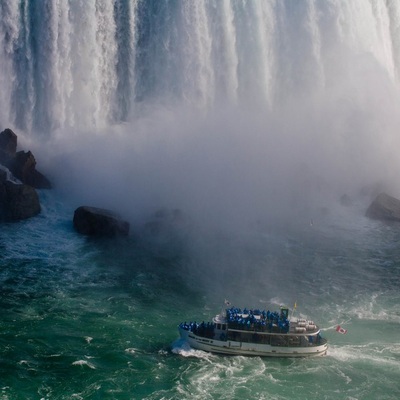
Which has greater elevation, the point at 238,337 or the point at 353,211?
the point at 353,211

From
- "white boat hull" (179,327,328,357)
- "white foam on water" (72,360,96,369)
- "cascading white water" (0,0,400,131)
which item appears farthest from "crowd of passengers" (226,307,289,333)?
→ "cascading white water" (0,0,400,131)

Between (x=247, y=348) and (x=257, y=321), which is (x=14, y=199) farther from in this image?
(x=247, y=348)

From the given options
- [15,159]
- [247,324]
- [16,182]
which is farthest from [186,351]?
[15,159]

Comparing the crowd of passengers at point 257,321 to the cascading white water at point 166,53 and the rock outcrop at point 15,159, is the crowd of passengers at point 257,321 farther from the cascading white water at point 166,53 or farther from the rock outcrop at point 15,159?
the cascading white water at point 166,53

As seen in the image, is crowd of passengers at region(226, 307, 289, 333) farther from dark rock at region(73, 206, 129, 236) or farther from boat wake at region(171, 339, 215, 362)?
dark rock at region(73, 206, 129, 236)

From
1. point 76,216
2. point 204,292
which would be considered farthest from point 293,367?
point 76,216

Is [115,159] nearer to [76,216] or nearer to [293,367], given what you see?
[76,216]

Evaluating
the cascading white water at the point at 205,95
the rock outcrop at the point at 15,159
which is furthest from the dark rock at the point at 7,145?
the cascading white water at the point at 205,95
